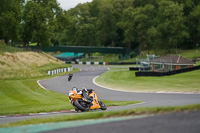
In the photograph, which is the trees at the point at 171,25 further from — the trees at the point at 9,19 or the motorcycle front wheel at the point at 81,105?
the motorcycle front wheel at the point at 81,105

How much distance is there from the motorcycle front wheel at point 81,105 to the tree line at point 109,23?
5589 cm

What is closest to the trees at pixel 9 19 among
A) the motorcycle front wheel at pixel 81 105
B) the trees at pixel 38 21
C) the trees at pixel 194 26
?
the trees at pixel 38 21

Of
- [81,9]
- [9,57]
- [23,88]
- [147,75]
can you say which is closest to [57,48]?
[81,9]

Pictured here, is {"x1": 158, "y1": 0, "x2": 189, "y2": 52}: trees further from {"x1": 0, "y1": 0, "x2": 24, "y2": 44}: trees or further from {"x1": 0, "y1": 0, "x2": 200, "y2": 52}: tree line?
{"x1": 0, "y1": 0, "x2": 24, "y2": 44}: trees

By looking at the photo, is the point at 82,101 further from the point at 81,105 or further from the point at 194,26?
the point at 194,26

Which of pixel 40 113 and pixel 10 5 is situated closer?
pixel 40 113

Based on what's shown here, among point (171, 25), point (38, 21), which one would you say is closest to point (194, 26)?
point (171, 25)

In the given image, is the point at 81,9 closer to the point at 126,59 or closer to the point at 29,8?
the point at 126,59

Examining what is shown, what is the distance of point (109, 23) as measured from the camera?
122m

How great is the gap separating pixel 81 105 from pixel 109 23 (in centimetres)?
10639

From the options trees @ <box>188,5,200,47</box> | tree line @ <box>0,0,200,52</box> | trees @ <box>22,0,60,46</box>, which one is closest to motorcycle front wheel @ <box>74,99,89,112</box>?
tree line @ <box>0,0,200,52</box>

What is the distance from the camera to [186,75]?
152 feet

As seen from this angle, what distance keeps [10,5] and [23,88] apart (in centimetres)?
4382

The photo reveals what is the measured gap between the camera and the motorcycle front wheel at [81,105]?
17.8 meters
